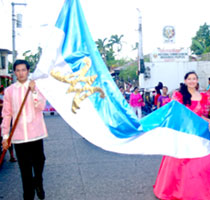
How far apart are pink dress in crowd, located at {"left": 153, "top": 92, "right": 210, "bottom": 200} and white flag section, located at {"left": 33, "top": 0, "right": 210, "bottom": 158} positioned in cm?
19

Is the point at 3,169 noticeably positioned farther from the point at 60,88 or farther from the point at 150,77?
the point at 150,77

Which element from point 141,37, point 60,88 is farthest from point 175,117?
point 141,37

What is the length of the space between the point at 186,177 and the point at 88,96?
5.42 feet

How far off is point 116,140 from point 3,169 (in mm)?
3110

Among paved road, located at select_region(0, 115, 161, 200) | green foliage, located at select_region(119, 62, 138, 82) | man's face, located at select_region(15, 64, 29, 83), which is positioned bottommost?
paved road, located at select_region(0, 115, 161, 200)

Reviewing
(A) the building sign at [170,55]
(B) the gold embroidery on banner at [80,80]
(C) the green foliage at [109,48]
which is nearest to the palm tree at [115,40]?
(C) the green foliage at [109,48]

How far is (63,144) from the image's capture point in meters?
8.39

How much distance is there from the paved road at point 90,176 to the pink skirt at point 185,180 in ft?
0.83

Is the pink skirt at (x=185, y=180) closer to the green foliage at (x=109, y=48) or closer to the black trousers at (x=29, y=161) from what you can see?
the black trousers at (x=29, y=161)

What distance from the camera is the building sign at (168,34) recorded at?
28250mm

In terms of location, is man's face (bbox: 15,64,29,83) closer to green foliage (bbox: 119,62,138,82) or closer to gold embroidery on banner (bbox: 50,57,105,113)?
gold embroidery on banner (bbox: 50,57,105,113)

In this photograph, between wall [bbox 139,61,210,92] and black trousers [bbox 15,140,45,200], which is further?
wall [bbox 139,61,210,92]

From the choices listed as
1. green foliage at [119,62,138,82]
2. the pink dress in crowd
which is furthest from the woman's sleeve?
green foliage at [119,62,138,82]

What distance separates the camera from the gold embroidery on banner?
351cm
